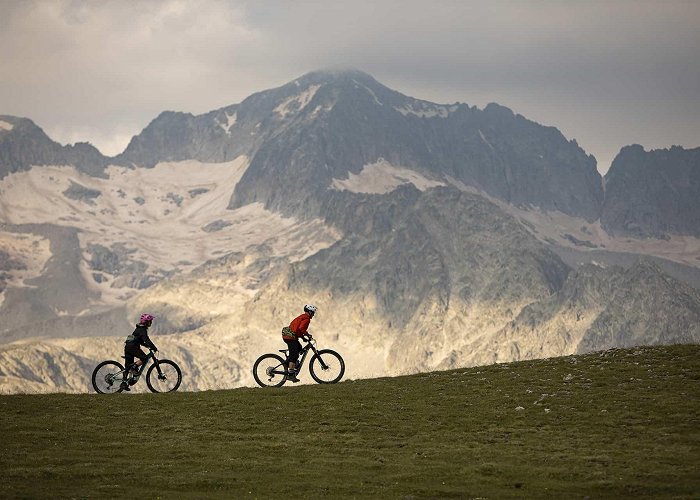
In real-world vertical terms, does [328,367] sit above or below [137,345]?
below

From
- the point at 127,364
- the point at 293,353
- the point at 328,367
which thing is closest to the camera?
the point at 293,353

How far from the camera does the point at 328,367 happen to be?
2391 inches

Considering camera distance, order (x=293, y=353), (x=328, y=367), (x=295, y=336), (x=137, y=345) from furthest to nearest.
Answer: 1. (x=328, y=367)
2. (x=137, y=345)
3. (x=293, y=353)
4. (x=295, y=336)

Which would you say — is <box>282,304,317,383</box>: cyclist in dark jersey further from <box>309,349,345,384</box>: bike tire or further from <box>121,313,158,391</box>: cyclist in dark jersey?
<box>121,313,158,391</box>: cyclist in dark jersey

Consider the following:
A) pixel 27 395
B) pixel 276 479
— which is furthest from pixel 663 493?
pixel 27 395

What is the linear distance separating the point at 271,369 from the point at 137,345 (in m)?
6.70

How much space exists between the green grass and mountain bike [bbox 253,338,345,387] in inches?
51.5

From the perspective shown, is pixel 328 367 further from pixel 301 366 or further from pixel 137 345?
pixel 137 345

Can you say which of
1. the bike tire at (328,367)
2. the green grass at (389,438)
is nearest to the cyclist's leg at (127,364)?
the green grass at (389,438)

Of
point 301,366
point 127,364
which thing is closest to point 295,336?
point 301,366

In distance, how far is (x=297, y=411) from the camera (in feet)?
169

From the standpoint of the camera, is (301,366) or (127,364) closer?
(301,366)

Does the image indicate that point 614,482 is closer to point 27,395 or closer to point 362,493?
point 362,493

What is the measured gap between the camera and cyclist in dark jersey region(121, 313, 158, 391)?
5628cm
